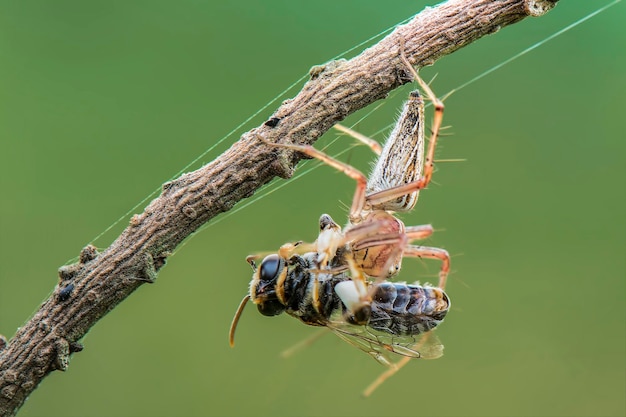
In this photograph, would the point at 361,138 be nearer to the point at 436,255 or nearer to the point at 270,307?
the point at 436,255

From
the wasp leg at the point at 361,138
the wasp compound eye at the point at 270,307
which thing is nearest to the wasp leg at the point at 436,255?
the wasp leg at the point at 361,138

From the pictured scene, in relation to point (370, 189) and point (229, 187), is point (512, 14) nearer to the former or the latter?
point (370, 189)

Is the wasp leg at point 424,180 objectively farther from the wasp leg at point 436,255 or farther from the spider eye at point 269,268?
the spider eye at point 269,268

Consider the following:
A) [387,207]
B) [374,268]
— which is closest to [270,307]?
[374,268]

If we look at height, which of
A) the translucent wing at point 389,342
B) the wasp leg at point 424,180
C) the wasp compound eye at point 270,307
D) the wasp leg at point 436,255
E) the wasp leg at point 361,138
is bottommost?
the translucent wing at point 389,342

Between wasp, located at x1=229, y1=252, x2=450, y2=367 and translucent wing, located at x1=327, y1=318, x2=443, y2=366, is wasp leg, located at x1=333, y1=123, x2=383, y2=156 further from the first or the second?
translucent wing, located at x1=327, y1=318, x2=443, y2=366

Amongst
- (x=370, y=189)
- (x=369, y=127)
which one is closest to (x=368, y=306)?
(x=370, y=189)

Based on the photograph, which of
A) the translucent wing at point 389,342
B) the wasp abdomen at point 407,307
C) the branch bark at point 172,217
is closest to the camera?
the branch bark at point 172,217
